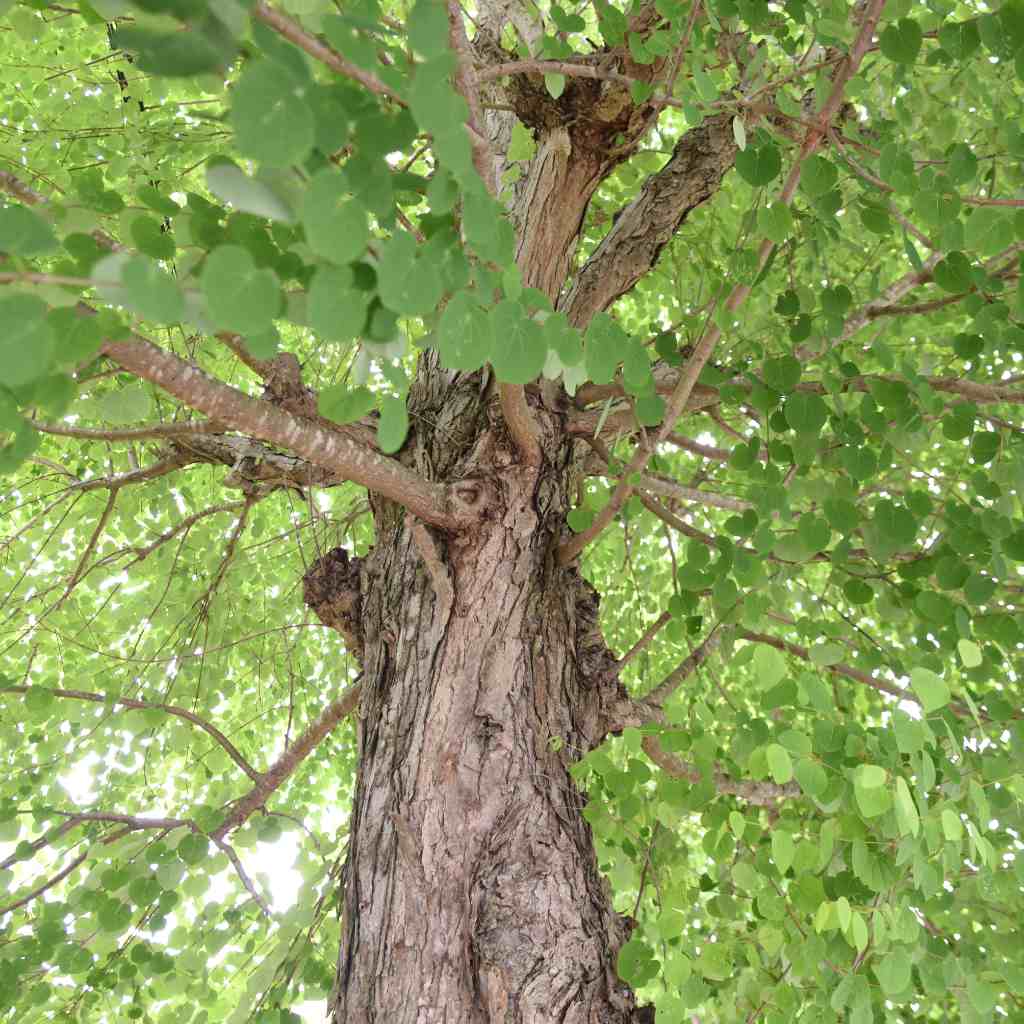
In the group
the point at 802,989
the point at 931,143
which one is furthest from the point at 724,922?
the point at 931,143

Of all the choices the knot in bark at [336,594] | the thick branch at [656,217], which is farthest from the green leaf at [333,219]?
the thick branch at [656,217]

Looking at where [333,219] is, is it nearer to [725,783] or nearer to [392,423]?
[392,423]

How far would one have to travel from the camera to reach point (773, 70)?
6.57 ft

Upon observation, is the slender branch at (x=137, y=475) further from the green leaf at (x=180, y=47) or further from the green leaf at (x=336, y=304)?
the green leaf at (x=180, y=47)

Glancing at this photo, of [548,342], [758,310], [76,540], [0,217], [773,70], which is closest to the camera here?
[0,217]

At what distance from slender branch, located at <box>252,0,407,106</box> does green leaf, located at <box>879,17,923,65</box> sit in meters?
1.08

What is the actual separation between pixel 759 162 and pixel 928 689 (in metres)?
0.91

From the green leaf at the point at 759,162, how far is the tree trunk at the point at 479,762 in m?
1.01

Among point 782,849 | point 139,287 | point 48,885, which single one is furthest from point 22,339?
point 48,885

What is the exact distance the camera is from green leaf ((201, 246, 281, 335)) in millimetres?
834

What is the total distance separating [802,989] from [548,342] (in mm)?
1761

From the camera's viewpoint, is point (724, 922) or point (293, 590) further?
point (293, 590)

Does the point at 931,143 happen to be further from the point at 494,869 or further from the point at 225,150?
the point at 494,869

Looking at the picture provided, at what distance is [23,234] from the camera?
83 cm
